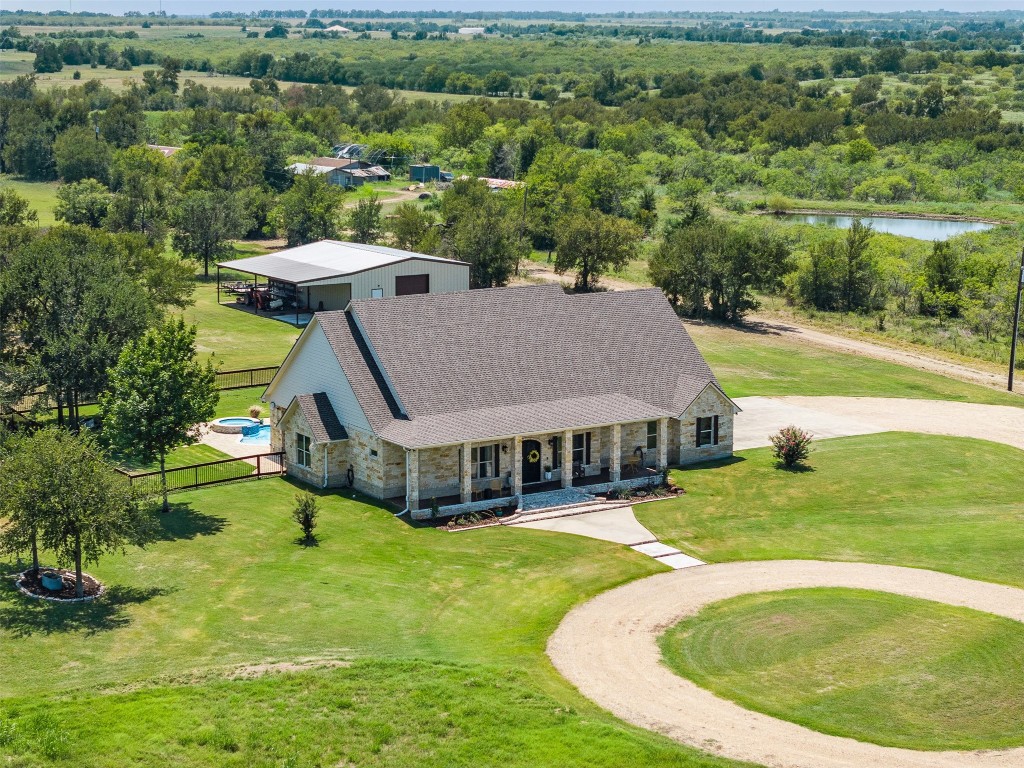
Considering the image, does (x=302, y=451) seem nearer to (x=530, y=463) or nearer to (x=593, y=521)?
(x=530, y=463)

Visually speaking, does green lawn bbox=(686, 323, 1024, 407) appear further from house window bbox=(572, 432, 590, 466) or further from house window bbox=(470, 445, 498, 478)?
house window bbox=(470, 445, 498, 478)

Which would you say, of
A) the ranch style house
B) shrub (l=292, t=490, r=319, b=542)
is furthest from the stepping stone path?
shrub (l=292, t=490, r=319, b=542)

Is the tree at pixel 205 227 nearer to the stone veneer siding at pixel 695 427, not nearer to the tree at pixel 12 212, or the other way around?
the tree at pixel 12 212

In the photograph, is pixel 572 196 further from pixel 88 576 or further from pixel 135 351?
pixel 88 576

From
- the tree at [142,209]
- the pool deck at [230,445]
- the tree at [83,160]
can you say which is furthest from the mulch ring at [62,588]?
the tree at [83,160]

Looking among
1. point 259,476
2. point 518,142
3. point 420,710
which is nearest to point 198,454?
point 259,476

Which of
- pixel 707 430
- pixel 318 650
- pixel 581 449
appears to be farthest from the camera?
pixel 707 430

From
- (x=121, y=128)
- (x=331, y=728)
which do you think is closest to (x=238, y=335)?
(x=331, y=728)
